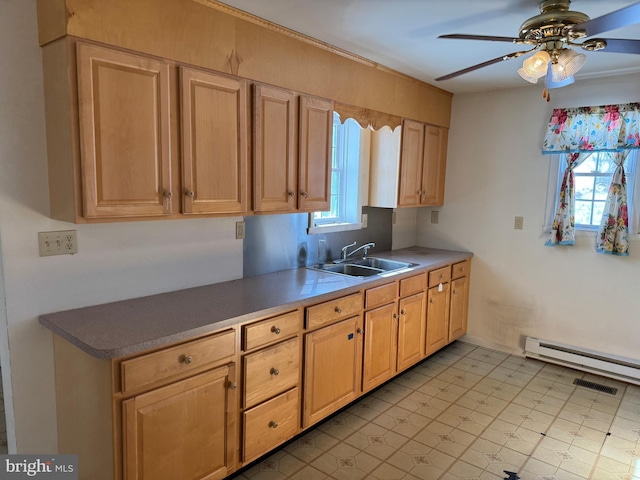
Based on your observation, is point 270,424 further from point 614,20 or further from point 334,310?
point 614,20

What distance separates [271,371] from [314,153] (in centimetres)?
132

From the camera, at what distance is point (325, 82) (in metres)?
2.76

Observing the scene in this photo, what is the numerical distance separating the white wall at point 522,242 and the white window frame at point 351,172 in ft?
3.50

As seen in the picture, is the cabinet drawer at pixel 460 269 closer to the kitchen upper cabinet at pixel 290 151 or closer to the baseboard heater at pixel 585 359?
the baseboard heater at pixel 585 359

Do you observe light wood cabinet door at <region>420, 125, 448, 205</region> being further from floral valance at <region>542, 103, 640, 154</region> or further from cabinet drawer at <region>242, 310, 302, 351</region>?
cabinet drawer at <region>242, 310, 302, 351</region>

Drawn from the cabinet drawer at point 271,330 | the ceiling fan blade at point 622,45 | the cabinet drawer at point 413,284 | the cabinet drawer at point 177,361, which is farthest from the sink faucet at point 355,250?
the ceiling fan blade at point 622,45

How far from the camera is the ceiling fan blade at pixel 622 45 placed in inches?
70.7

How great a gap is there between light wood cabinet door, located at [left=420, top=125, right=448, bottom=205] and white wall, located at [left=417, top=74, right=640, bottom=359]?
0.33 ft

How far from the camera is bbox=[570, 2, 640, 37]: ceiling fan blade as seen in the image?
4.71ft

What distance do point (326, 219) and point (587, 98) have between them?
7.35 ft

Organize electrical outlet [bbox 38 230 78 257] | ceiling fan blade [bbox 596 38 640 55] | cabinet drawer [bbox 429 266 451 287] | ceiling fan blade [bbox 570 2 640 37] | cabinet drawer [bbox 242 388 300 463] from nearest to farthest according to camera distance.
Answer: ceiling fan blade [bbox 570 2 640 37] < ceiling fan blade [bbox 596 38 640 55] < electrical outlet [bbox 38 230 78 257] < cabinet drawer [bbox 242 388 300 463] < cabinet drawer [bbox 429 266 451 287]

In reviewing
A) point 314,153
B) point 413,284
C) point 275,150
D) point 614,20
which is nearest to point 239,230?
point 275,150

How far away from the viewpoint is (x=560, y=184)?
364 cm

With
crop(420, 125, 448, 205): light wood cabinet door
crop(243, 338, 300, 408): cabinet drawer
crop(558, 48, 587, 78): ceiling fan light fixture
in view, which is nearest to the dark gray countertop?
crop(243, 338, 300, 408): cabinet drawer
